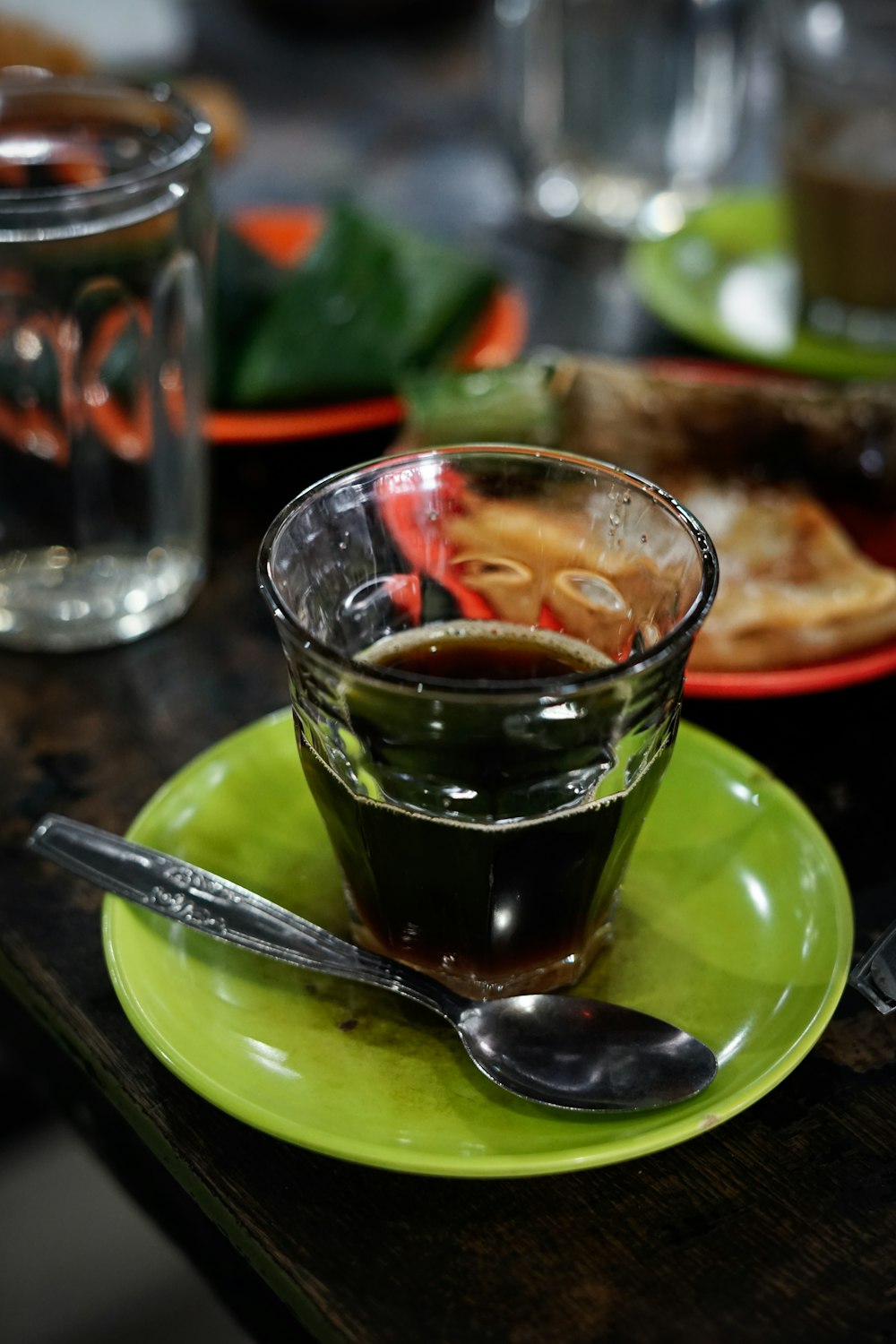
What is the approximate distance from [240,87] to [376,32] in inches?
10.6

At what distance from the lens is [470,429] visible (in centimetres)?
91

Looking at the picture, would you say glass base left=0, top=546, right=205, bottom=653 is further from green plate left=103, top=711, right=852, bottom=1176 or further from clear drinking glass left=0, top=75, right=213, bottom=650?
green plate left=103, top=711, right=852, bottom=1176

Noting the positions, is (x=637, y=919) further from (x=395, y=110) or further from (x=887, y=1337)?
(x=395, y=110)

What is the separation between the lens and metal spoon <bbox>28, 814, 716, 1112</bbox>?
498 mm

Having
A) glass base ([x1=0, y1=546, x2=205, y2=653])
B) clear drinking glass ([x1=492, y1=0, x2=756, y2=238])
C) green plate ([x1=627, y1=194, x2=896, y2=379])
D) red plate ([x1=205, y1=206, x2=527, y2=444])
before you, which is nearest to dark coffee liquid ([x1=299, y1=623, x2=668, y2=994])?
glass base ([x1=0, y1=546, x2=205, y2=653])

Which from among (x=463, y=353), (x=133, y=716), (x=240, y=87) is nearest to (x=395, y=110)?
(x=240, y=87)

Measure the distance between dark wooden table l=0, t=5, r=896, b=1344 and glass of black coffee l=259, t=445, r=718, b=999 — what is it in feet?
0.32

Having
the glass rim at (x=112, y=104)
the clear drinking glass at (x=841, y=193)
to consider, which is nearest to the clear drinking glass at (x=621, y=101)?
the clear drinking glass at (x=841, y=193)

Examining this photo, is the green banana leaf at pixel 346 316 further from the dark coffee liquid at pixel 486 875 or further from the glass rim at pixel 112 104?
the dark coffee liquid at pixel 486 875

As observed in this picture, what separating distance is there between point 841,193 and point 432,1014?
87 cm

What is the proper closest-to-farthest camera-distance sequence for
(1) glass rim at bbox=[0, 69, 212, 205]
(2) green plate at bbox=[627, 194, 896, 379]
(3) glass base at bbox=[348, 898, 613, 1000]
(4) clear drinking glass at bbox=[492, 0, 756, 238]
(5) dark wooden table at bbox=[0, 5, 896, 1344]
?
(5) dark wooden table at bbox=[0, 5, 896, 1344] → (3) glass base at bbox=[348, 898, 613, 1000] → (1) glass rim at bbox=[0, 69, 212, 205] → (2) green plate at bbox=[627, 194, 896, 379] → (4) clear drinking glass at bbox=[492, 0, 756, 238]

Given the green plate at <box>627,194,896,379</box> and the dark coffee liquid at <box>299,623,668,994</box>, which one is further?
the green plate at <box>627,194,896,379</box>

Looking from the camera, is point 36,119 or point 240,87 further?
point 240,87

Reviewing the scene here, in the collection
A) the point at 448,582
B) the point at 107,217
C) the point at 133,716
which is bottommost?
the point at 133,716
